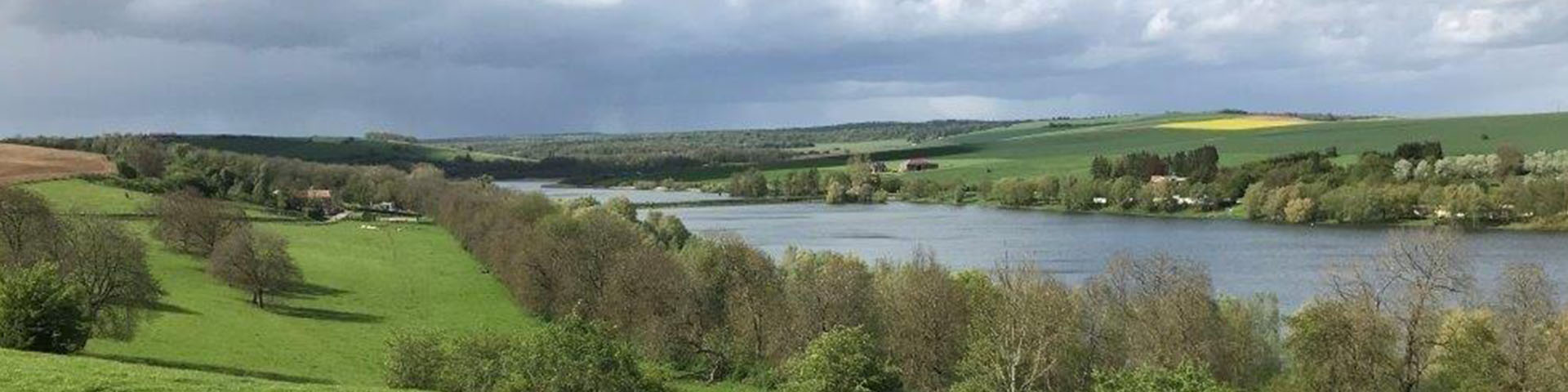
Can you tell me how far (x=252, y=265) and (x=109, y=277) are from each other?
15113 mm

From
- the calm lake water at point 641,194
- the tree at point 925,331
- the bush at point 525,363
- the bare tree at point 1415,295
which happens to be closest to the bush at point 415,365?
the bush at point 525,363

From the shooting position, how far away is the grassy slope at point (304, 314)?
2584cm

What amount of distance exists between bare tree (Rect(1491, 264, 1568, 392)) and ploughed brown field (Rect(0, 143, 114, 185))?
80.4 metres

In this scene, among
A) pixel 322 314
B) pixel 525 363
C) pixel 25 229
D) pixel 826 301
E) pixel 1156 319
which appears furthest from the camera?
pixel 322 314

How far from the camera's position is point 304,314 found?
52.8 metres

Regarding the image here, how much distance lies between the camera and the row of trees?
3058 centimetres

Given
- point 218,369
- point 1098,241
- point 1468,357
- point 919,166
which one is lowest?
point 1098,241

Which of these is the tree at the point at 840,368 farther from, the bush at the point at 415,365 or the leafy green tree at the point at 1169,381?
the bush at the point at 415,365

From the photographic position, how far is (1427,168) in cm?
12269

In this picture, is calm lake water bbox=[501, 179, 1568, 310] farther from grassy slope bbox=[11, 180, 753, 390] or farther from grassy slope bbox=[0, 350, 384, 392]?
grassy slope bbox=[0, 350, 384, 392]

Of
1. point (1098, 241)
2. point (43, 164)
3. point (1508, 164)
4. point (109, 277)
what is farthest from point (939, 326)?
point (1508, 164)

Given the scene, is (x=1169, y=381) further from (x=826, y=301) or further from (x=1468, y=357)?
(x=826, y=301)

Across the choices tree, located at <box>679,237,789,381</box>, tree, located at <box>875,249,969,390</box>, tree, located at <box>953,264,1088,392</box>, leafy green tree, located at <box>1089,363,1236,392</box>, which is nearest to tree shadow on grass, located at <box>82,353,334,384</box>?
tree, located at <box>679,237,789,381</box>

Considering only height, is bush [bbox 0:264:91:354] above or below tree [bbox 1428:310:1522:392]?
above
